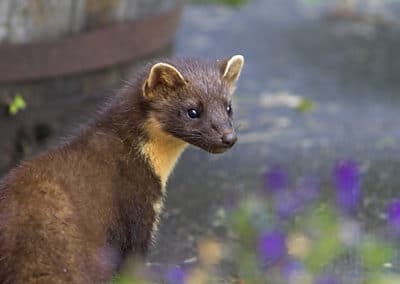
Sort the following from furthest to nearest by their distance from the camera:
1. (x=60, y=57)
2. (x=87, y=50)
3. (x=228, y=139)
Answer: (x=87, y=50) → (x=60, y=57) → (x=228, y=139)

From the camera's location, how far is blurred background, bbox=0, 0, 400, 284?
368 centimetres

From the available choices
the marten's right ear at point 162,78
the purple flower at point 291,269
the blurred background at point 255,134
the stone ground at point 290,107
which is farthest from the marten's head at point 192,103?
the stone ground at point 290,107

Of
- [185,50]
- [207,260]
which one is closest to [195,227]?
[207,260]

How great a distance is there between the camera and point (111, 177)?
3934 mm

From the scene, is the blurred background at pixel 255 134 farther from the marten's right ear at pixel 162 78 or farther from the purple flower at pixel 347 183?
the marten's right ear at pixel 162 78

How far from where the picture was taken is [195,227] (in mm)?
5016

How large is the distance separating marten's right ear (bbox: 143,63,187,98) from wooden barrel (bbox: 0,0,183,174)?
1.35m

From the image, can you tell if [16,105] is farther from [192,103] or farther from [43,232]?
[43,232]

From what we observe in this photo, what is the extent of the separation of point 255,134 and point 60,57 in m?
1.30

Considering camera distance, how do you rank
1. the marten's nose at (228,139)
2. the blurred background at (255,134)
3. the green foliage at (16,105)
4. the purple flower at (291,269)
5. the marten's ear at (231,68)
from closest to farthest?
the purple flower at (291,269) < the blurred background at (255,134) < the marten's nose at (228,139) < the marten's ear at (231,68) < the green foliage at (16,105)

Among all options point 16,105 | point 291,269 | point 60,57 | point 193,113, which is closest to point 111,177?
point 193,113

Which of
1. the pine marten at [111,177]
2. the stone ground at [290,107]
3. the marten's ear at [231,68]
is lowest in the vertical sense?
the stone ground at [290,107]

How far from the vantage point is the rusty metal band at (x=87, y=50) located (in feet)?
17.4

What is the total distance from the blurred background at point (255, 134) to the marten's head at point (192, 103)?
24 cm
